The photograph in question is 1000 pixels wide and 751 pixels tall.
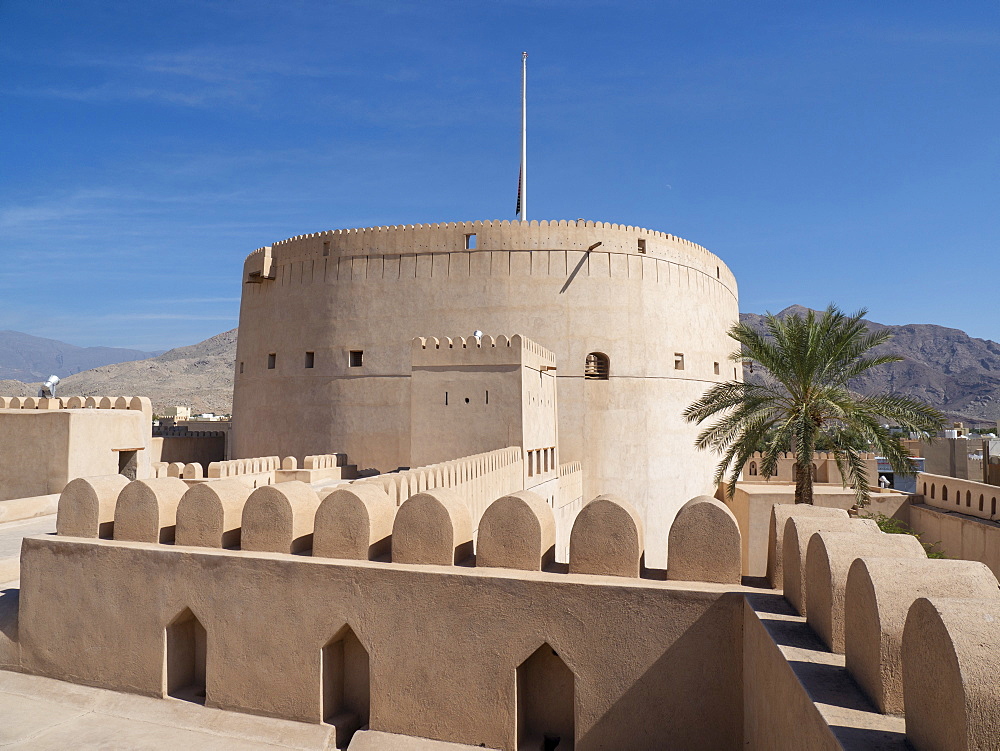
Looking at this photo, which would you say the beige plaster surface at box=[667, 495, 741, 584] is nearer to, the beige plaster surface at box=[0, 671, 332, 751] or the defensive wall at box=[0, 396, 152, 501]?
the beige plaster surface at box=[0, 671, 332, 751]

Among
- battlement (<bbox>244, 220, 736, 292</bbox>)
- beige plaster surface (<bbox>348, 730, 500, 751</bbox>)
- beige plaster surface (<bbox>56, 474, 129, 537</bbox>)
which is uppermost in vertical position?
battlement (<bbox>244, 220, 736, 292</bbox>)

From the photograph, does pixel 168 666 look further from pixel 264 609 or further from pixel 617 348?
pixel 617 348

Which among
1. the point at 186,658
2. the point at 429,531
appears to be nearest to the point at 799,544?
the point at 429,531

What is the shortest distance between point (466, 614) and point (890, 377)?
106 metres

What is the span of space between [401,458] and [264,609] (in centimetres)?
1245

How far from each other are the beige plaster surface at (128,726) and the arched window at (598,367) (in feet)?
44.9

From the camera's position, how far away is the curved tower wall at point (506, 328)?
16766 mm

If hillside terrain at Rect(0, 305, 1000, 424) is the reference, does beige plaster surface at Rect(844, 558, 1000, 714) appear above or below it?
below

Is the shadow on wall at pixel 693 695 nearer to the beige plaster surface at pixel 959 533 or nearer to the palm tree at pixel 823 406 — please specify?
the palm tree at pixel 823 406

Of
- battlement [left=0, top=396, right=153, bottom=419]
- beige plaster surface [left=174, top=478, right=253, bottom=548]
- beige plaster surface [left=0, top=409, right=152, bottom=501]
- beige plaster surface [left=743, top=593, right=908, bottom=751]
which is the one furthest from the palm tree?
battlement [left=0, top=396, right=153, bottom=419]

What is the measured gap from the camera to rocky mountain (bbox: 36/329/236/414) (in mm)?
67812

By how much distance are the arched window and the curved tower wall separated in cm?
16

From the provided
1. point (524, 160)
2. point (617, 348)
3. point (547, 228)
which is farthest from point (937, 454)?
point (524, 160)

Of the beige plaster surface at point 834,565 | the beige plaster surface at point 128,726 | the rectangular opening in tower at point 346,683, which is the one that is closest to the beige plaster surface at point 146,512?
the beige plaster surface at point 128,726
